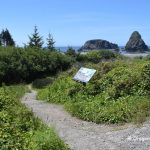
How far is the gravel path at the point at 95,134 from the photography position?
13000 millimetres

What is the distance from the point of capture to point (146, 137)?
1364cm

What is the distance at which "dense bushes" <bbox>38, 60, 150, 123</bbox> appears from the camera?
674 inches

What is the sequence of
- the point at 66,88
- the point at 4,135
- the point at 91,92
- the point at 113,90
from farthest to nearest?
1. the point at 66,88
2. the point at 91,92
3. the point at 113,90
4. the point at 4,135

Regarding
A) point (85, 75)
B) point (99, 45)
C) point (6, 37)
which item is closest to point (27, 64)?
point (85, 75)

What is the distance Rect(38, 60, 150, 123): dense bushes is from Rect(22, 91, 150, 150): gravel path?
62 centimetres

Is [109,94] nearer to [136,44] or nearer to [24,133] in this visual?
[24,133]

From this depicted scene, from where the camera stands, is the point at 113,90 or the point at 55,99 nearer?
the point at 113,90

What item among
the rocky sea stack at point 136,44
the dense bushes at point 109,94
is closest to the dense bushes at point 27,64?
the dense bushes at point 109,94

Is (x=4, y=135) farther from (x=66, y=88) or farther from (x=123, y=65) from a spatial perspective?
(x=123, y=65)

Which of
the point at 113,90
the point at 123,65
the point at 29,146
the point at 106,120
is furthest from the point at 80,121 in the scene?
the point at 123,65

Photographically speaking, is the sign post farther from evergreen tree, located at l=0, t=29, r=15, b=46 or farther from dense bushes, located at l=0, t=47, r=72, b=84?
evergreen tree, located at l=0, t=29, r=15, b=46

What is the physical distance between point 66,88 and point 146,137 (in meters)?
11.0

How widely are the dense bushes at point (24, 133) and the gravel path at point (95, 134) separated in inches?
31.2

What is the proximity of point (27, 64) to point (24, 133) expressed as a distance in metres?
21.4
